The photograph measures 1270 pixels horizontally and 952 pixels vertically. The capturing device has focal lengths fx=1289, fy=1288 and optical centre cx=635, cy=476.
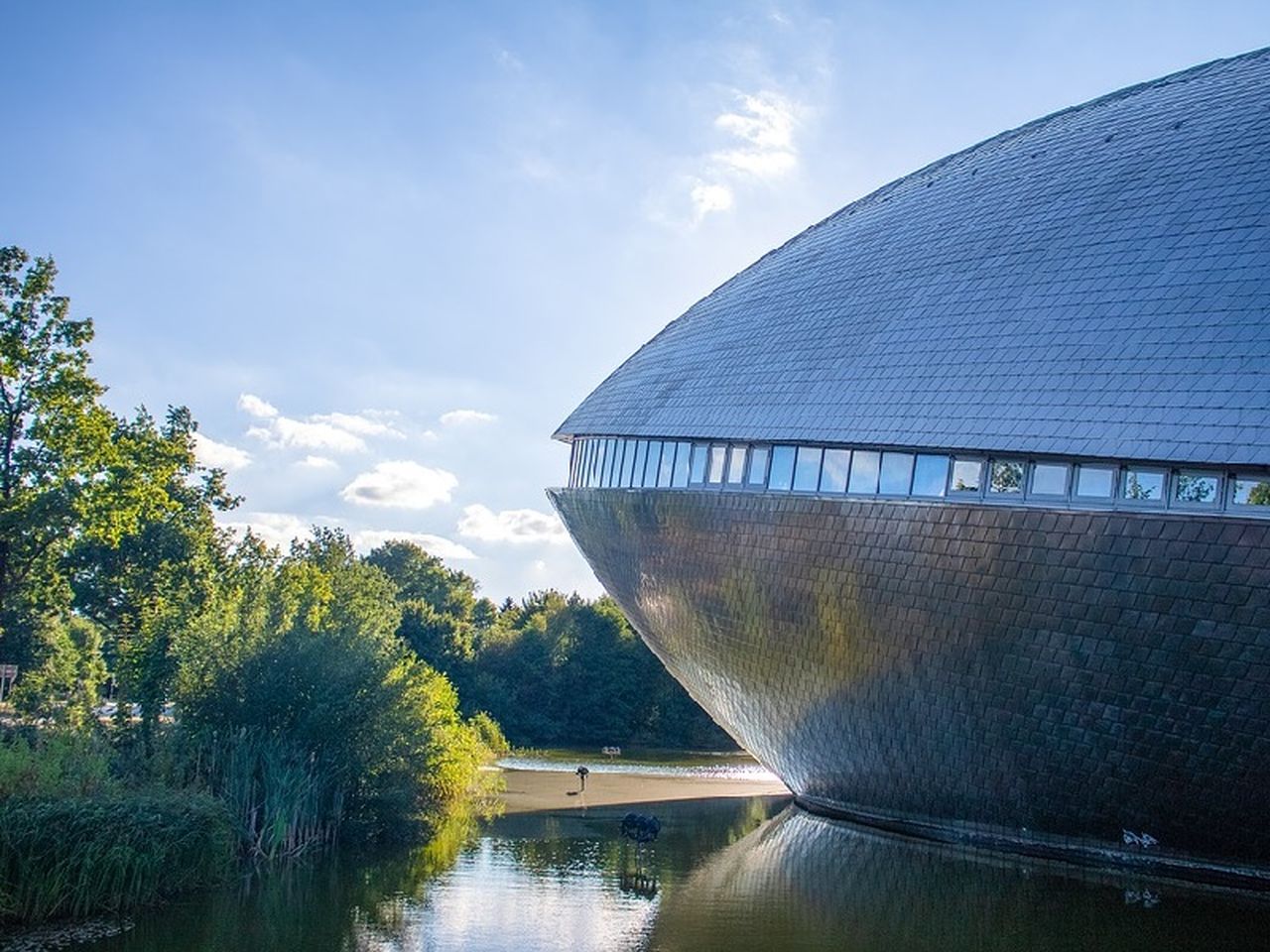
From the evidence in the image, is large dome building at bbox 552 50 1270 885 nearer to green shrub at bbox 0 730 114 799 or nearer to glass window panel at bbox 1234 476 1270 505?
glass window panel at bbox 1234 476 1270 505

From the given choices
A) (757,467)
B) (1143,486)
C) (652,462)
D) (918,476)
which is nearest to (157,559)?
(652,462)

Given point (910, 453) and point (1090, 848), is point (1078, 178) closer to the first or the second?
point (910, 453)

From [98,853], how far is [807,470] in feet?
40.3

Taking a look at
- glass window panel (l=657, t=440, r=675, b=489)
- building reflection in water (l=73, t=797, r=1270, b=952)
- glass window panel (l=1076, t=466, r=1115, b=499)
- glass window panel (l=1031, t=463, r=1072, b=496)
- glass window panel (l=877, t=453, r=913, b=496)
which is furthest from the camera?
glass window panel (l=657, t=440, r=675, b=489)

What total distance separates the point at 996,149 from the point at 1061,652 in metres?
14.0

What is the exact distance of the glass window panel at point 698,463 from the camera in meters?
24.6

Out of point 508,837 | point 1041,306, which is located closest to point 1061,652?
point 1041,306

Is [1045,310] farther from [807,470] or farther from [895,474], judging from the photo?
[807,470]

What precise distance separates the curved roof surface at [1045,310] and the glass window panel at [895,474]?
38cm

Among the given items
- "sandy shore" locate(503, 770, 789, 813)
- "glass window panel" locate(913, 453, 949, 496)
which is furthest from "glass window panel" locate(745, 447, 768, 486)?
"sandy shore" locate(503, 770, 789, 813)

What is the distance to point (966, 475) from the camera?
63.6 feet

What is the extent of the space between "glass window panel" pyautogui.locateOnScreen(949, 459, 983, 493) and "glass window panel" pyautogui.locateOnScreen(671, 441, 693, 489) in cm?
673

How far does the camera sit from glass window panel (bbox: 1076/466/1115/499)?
57.5 feet

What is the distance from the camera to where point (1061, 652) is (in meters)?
18.5
